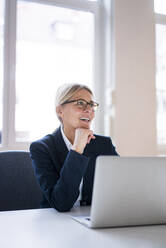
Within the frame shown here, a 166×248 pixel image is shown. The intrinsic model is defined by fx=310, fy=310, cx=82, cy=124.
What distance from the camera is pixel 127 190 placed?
903mm

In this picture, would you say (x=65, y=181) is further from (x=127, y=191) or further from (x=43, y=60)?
(x=43, y=60)

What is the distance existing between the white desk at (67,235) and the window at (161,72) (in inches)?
96.0

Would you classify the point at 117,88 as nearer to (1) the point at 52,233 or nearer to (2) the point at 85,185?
(2) the point at 85,185

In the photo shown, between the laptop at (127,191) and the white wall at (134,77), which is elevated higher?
the white wall at (134,77)

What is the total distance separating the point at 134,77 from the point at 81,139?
1.68m

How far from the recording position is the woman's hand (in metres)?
1.42

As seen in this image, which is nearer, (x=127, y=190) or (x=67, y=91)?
(x=127, y=190)

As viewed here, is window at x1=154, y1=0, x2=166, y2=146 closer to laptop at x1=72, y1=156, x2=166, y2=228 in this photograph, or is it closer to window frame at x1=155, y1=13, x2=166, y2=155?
window frame at x1=155, y1=13, x2=166, y2=155

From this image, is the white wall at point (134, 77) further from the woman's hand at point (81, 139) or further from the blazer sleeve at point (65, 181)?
the blazer sleeve at point (65, 181)

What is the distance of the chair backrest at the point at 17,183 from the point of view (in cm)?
163

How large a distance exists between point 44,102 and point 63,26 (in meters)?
0.78

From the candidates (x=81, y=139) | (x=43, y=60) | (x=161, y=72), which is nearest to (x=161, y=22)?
(x=161, y=72)

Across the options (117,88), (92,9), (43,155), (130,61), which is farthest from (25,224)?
(92,9)

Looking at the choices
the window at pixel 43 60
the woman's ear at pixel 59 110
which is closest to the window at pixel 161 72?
the window at pixel 43 60
